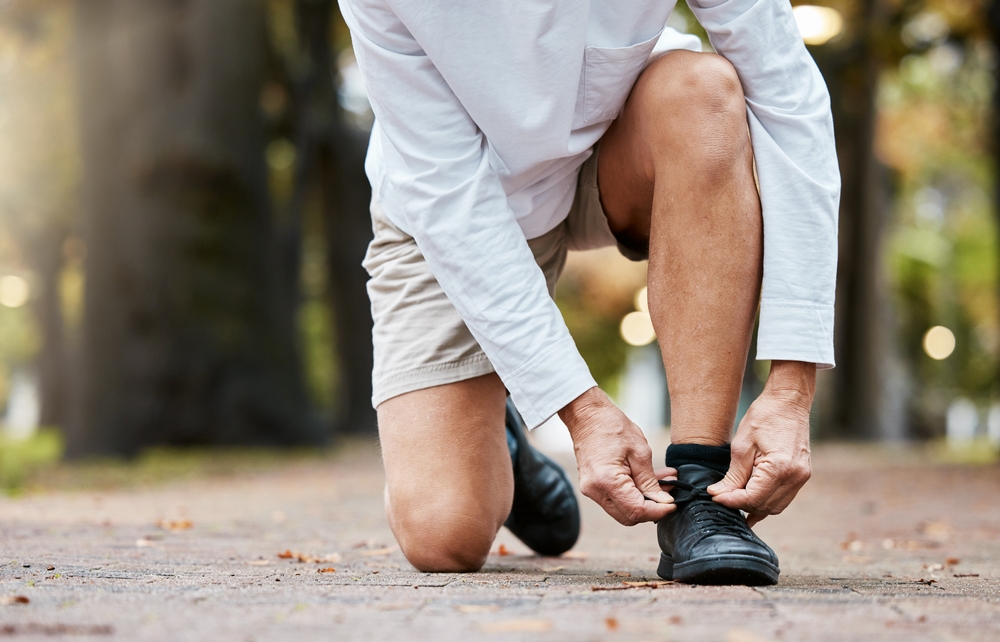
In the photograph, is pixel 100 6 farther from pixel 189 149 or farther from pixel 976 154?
pixel 976 154

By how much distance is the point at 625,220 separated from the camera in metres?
2.84

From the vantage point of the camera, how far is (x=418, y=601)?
1.86 meters

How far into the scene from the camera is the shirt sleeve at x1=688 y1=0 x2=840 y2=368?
7.60 feet

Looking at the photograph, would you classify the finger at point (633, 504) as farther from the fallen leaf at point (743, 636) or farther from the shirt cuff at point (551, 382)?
the fallen leaf at point (743, 636)

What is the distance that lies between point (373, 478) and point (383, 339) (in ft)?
16.3

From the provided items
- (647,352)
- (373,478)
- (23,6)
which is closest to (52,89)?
(23,6)

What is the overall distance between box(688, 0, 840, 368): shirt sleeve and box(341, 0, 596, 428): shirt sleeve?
1.52ft

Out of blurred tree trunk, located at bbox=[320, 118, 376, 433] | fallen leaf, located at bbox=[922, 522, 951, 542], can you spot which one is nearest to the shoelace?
fallen leaf, located at bbox=[922, 522, 951, 542]

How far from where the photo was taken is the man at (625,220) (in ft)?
7.33

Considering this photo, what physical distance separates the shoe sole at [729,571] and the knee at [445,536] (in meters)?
0.70

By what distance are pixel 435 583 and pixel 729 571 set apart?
600 millimetres

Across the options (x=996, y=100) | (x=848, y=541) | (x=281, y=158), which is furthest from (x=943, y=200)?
(x=848, y=541)

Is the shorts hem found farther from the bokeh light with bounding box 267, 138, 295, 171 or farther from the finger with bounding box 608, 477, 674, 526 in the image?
the bokeh light with bounding box 267, 138, 295, 171

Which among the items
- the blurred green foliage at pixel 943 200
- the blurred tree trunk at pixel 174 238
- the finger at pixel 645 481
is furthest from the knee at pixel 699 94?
the blurred green foliage at pixel 943 200
